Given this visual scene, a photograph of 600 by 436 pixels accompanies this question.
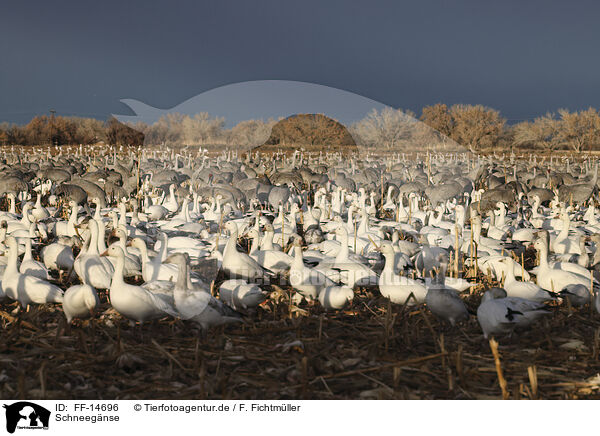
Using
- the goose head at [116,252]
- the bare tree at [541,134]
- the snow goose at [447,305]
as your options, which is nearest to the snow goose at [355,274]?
the snow goose at [447,305]

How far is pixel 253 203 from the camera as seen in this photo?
1645 cm

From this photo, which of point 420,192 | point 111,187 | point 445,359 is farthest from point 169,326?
point 420,192

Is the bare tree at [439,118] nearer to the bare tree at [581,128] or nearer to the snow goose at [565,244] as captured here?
the bare tree at [581,128]

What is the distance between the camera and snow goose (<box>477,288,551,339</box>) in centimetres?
562

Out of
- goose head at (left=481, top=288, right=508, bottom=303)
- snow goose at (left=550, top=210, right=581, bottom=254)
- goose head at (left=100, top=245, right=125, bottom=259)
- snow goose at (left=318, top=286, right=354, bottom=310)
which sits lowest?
snow goose at (left=318, top=286, right=354, bottom=310)

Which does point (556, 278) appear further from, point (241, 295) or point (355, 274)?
point (241, 295)

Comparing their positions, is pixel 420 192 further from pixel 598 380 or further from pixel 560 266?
pixel 598 380

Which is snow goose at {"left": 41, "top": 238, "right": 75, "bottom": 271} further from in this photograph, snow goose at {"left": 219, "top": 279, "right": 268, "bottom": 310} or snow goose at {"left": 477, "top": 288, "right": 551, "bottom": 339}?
snow goose at {"left": 477, "top": 288, "right": 551, "bottom": 339}

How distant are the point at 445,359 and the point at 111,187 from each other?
1451cm

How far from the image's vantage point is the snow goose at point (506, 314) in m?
5.62

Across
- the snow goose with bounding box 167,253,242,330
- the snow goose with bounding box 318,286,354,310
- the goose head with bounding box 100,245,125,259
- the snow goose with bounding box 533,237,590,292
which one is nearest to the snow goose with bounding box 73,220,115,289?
the goose head with bounding box 100,245,125,259
